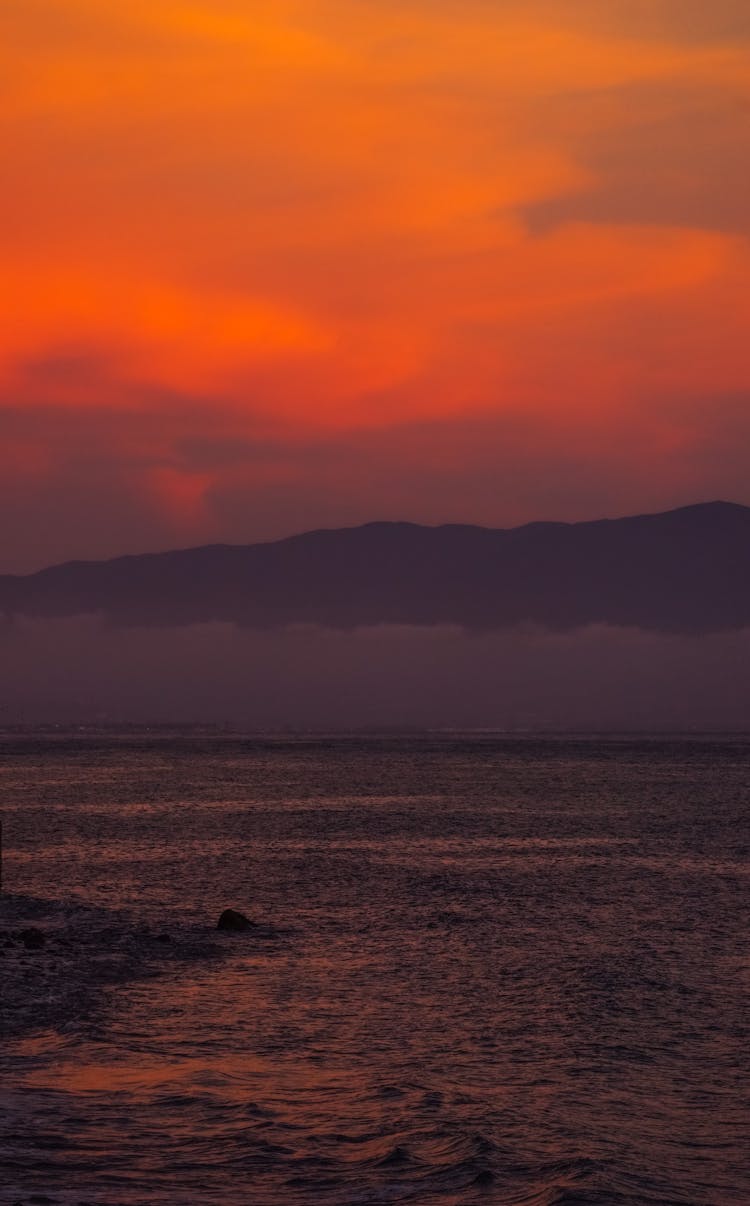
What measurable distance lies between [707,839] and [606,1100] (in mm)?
68203

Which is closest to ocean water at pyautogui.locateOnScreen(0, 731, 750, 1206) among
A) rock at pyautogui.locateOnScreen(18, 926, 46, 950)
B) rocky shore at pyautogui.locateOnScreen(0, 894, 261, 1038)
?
rocky shore at pyautogui.locateOnScreen(0, 894, 261, 1038)

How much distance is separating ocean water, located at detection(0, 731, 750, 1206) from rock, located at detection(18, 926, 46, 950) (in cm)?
47

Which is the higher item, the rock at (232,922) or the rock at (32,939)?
the rock at (32,939)

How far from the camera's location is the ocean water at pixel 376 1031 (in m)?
22.5

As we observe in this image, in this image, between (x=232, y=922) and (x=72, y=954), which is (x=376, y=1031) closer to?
(x=72, y=954)

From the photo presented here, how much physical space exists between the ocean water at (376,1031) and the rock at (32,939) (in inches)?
18.5

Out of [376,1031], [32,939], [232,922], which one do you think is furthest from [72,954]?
[376,1031]

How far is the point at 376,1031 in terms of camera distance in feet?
107

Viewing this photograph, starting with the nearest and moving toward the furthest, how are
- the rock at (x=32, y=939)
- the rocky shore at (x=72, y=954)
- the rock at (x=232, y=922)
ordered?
the rocky shore at (x=72, y=954) < the rock at (x=32, y=939) < the rock at (x=232, y=922)

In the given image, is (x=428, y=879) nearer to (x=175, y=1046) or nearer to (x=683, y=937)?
(x=683, y=937)

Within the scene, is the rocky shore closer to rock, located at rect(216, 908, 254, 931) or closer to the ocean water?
the ocean water

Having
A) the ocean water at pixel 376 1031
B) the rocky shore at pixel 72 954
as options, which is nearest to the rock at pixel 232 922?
the rocky shore at pixel 72 954

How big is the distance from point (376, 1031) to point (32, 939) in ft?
48.0

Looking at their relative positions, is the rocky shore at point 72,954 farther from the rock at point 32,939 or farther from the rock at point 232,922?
the rock at point 232,922
